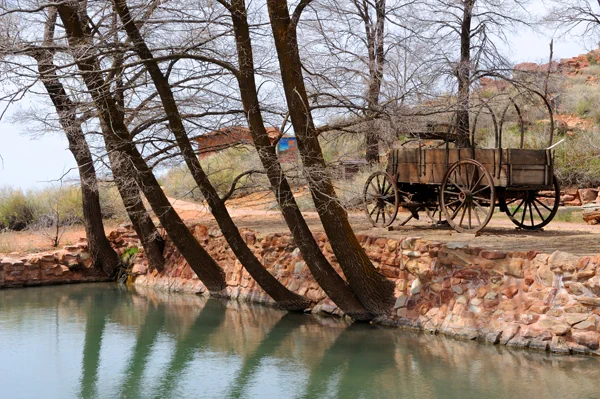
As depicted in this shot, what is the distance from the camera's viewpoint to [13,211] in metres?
23.7

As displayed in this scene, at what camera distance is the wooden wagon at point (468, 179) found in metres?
12.1

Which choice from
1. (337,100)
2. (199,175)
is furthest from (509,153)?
(199,175)

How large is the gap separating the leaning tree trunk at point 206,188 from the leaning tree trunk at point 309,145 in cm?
172

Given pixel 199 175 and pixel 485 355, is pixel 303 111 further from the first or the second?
pixel 485 355

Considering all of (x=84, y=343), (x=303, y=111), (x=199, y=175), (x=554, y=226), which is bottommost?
(x=84, y=343)

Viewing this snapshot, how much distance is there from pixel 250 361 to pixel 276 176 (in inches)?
104

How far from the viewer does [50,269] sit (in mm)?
17547

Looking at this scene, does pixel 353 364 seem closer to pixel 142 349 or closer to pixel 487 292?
pixel 487 292

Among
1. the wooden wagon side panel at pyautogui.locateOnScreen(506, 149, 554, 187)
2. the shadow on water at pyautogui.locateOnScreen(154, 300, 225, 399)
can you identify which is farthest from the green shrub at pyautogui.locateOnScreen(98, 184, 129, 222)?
the wooden wagon side panel at pyautogui.locateOnScreen(506, 149, 554, 187)

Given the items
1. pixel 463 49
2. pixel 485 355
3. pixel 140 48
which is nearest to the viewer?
pixel 485 355

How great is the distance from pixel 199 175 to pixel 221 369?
3.58 meters

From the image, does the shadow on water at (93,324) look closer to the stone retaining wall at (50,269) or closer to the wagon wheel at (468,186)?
the stone retaining wall at (50,269)

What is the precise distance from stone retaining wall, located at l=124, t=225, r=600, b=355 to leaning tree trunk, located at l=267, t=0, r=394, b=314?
30.1 inches

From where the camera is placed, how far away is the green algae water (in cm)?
894
